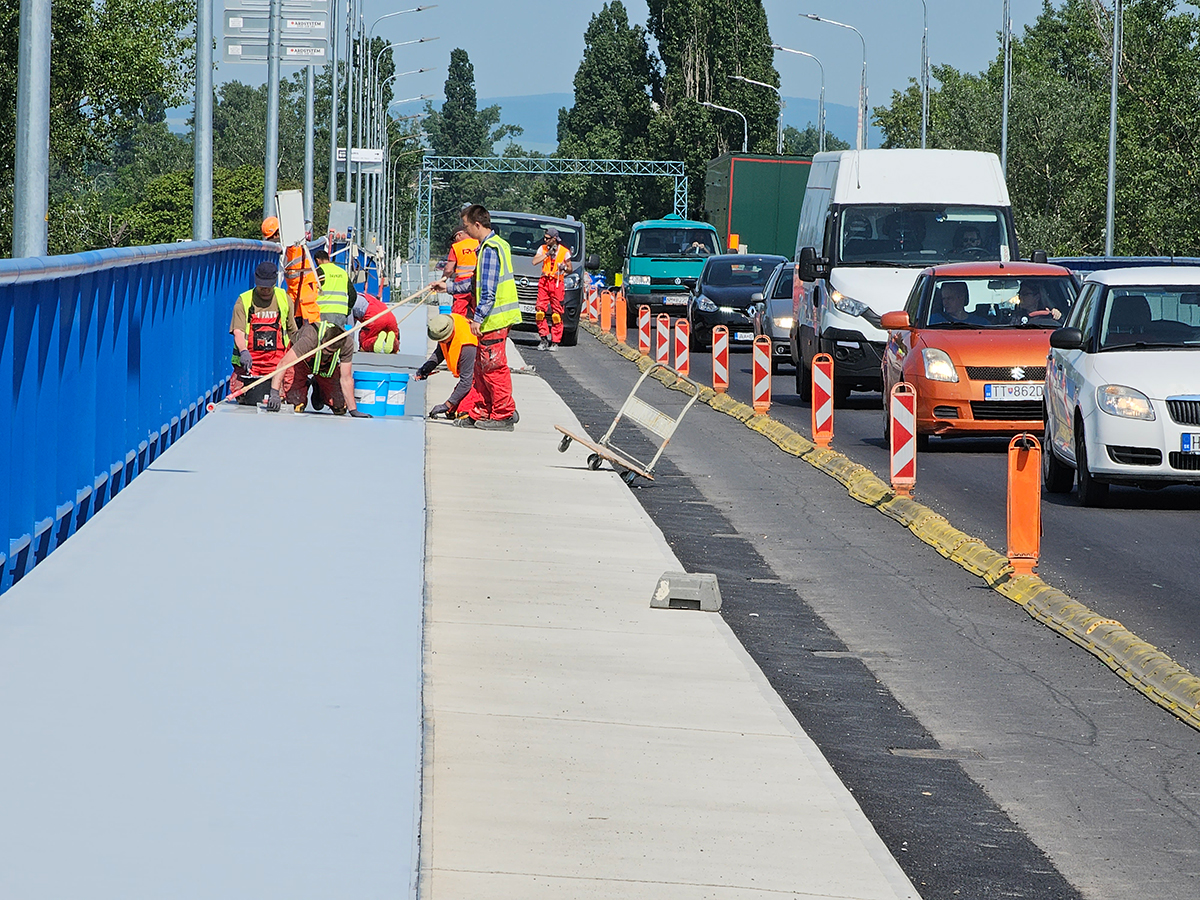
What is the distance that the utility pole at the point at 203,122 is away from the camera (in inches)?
906

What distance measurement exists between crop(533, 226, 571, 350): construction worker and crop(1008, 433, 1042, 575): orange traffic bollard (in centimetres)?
Answer: 2369

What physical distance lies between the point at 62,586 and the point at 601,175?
11317 cm

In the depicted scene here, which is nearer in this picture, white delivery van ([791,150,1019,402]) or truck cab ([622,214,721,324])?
white delivery van ([791,150,1019,402])

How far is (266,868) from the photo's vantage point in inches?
212

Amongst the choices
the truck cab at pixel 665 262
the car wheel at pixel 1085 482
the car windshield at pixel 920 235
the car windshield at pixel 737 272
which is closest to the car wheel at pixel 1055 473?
the car wheel at pixel 1085 482

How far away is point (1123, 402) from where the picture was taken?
1416 cm

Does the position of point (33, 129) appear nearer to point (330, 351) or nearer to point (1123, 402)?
point (330, 351)

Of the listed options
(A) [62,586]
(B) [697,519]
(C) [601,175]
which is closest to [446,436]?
(B) [697,519]

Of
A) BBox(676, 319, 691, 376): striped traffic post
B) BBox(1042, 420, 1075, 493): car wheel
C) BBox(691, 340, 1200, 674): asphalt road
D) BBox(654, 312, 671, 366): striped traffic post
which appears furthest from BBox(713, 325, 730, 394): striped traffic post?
BBox(1042, 420, 1075, 493): car wheel

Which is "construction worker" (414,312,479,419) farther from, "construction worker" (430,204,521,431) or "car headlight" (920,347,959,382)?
"car headlight" (920,347,959,382)

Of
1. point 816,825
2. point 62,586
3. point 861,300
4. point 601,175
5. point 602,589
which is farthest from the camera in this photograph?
point 601,175

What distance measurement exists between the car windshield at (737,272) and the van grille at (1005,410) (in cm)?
1821

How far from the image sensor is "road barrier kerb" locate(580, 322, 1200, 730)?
861 centimetres

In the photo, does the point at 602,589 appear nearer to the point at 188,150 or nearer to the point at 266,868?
the point at 266,868
